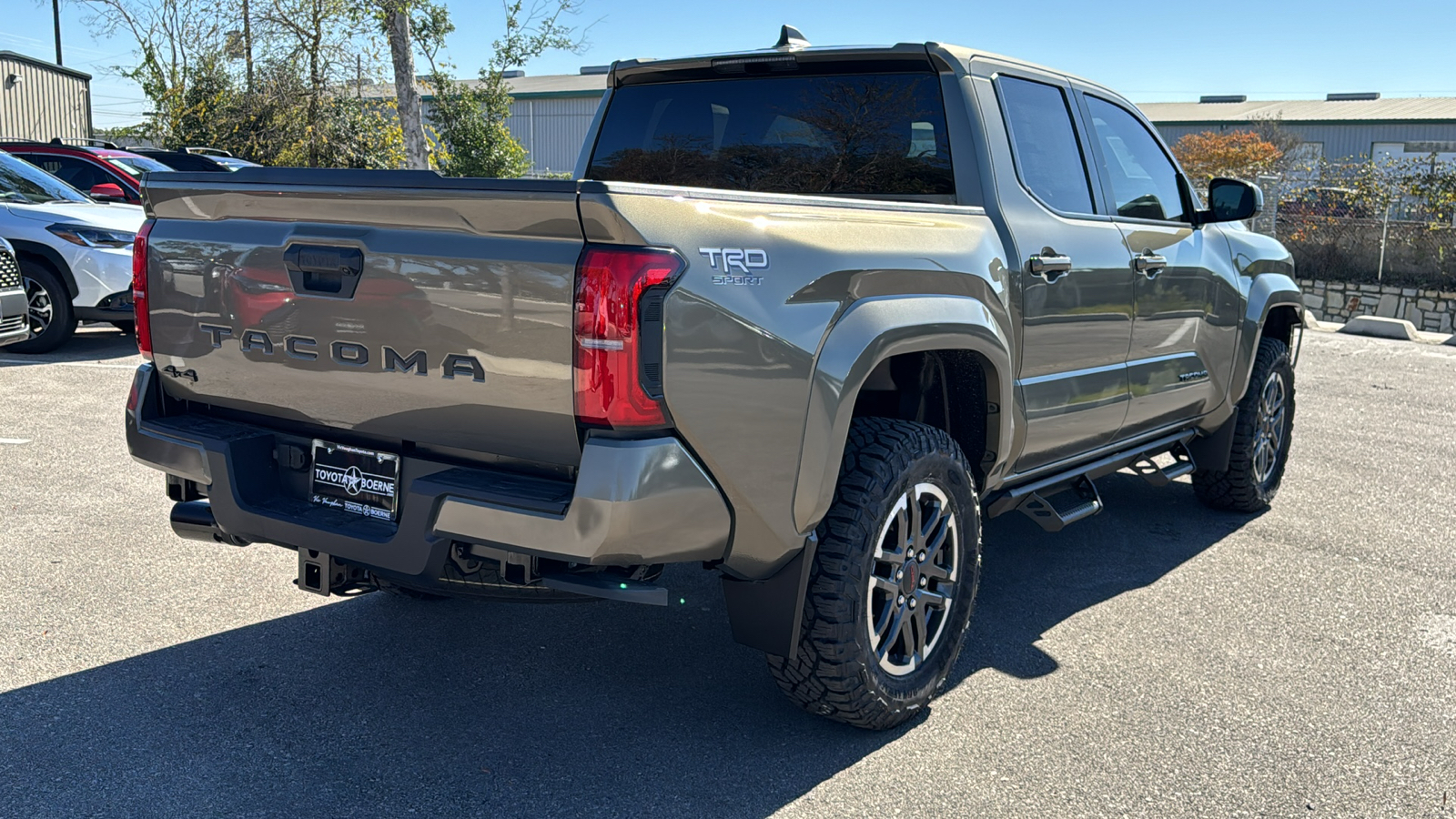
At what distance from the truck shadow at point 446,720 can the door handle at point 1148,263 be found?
1.36 m

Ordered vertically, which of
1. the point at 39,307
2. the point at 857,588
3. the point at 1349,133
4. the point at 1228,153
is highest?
the point at 1349,133

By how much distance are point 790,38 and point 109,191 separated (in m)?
10.6

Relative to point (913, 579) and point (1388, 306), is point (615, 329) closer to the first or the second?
point (913, 579)

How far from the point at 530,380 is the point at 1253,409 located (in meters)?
4.36

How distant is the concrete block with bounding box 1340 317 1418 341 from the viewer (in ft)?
51.0

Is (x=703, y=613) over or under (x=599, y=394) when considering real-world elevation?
under

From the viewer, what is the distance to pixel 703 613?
4.47 m

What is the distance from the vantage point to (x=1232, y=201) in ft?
17.2

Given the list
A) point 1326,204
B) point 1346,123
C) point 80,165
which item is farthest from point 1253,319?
point 1346,123

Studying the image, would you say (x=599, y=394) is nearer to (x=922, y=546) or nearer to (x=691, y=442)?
(x=691, y=442)

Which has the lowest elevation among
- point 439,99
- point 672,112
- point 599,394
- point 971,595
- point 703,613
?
point 703,613

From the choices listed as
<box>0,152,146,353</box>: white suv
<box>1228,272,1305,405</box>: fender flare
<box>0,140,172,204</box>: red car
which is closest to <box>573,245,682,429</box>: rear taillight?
<box>1228,272,1305,405</box>: fender flare

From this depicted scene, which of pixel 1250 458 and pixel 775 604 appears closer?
pixel 775 604

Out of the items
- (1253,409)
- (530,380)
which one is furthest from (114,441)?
(1253,409)
